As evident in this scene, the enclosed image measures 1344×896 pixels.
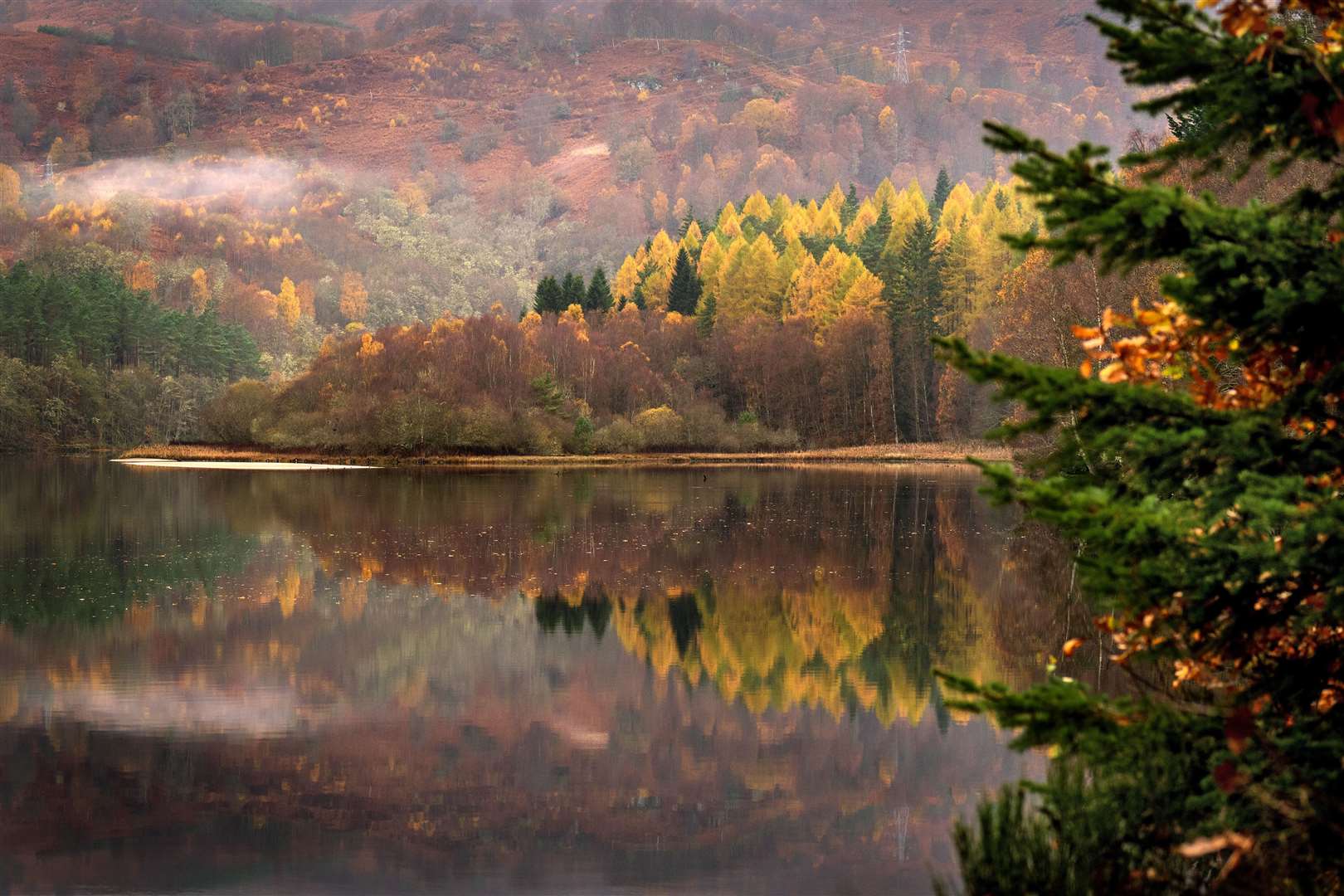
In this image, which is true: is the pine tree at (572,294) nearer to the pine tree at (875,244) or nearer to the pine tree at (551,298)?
the pine tree at (551,298)

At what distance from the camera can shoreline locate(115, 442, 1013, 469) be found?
74.9 meters

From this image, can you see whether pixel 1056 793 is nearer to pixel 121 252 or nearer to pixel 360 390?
pixel 360 390

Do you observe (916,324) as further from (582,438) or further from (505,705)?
(505,705)

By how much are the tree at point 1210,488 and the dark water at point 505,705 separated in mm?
3373

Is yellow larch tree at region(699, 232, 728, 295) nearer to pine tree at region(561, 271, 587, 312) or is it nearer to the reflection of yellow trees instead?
pine tree at region(561, 271, 587, 312)

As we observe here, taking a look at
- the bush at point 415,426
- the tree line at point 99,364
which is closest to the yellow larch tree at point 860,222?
the tree line at point 99,364

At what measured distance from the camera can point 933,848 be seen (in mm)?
11750

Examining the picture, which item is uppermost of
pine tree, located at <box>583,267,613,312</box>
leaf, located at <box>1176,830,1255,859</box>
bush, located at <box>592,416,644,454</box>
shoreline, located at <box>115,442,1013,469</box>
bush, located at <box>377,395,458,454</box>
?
leaf, located at <box>1176,830,1255,859</box>

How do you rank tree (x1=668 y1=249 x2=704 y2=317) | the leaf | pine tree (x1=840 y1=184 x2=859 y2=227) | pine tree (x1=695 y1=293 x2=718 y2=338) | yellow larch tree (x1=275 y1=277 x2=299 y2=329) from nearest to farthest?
the leaf, pine tree (x1=695 y1=293 x2=718 y2=338), tree (x1=668 y1=249 x2=704 y2=317), pine tree (x1=840 y1=184 x2=859 y2=227), yellow larch tree (x1=275 y1=277 x2=299 y2=329)

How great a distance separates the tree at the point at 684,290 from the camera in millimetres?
104562

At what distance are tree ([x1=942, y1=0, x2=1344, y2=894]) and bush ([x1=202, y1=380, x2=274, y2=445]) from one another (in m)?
80.9

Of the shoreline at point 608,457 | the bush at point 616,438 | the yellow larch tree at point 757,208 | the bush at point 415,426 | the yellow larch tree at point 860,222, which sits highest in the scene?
the yellow larch tree at point 757,208

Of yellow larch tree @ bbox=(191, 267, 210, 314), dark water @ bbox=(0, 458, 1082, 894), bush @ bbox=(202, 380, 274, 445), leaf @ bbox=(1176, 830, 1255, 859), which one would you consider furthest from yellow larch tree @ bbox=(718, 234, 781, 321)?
leaf @ bbox=(1176, 830, 1255, 859)

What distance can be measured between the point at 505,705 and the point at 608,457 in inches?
2413
